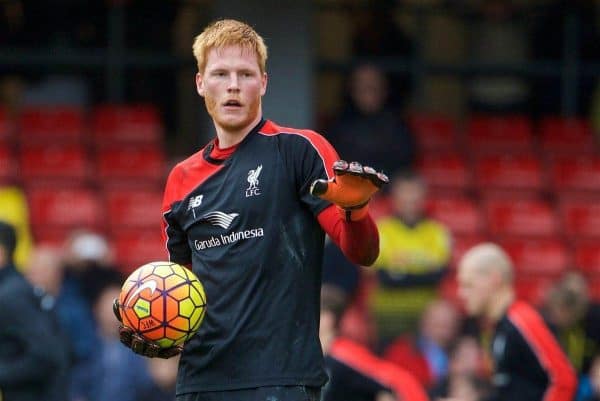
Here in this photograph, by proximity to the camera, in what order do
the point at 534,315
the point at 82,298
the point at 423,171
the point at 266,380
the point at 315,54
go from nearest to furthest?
the point at 266,380
the point at 534,315
the point at 82,298
the point at 423,171
the point at 315,54

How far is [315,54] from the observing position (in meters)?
13.8

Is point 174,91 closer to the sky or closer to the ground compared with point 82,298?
closer to the sky

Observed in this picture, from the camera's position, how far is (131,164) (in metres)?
12.4

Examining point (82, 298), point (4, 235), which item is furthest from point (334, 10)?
point (4, 235)

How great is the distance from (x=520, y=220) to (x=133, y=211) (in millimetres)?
3234

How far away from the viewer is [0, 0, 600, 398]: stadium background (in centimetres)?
1202

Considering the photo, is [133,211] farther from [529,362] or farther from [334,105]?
[529,362]

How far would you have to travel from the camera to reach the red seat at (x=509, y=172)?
13.1 meters

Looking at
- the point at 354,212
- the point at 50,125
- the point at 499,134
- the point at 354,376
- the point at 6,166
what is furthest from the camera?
the point at 499,134

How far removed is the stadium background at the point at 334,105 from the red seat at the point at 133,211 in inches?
0.4

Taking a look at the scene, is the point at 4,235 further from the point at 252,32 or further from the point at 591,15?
the point at 591,15

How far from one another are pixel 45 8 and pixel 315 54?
2.46 metres

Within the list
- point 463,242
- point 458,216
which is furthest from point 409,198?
point 458,216

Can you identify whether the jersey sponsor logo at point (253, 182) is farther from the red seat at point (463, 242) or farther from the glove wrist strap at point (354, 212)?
the red seat at point (463, 242)
